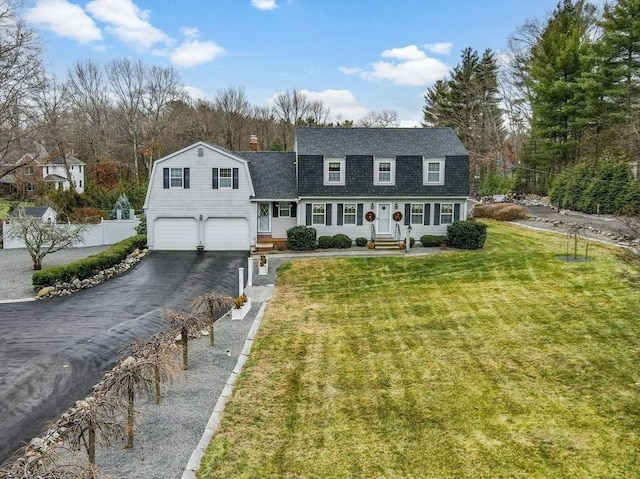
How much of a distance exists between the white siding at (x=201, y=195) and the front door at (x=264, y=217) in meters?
0.54

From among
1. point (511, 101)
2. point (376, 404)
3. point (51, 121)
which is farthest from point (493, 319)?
point (511, 101)

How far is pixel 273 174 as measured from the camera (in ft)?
89.6

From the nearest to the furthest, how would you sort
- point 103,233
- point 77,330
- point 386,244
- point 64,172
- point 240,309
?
point 77,330, point 240,309, point 386,244, point 103,233, point 64,172

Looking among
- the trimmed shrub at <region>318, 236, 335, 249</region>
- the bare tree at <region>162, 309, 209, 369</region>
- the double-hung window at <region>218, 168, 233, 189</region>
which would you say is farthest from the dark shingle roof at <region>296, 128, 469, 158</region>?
the bare tree at <region>162, 309, 209, 369</region>

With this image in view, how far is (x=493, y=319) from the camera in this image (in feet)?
47.3

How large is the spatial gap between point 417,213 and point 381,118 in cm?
4573

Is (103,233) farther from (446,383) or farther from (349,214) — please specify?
(446,383)

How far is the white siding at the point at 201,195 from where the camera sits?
25578mm

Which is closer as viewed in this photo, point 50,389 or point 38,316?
point 50,389

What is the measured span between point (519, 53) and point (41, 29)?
40.1 metres

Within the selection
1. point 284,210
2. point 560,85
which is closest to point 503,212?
point 560,85

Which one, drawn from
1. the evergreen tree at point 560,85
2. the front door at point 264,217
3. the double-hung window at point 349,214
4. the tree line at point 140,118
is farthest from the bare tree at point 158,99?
the evergreen tree at point 560,85

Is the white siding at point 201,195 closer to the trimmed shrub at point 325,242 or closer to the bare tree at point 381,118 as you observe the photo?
the trimmed shrub at point 325,242

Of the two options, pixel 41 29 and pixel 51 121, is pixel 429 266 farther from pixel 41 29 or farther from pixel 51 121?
pixel 51 121
